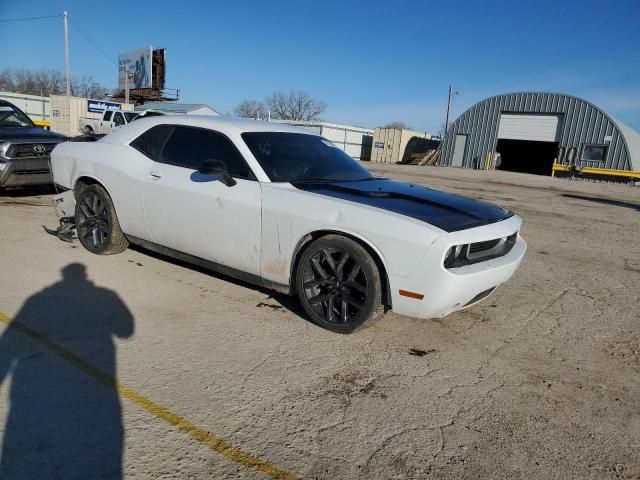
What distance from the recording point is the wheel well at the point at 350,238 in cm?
320

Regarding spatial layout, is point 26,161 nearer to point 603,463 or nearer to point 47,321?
point 47,321

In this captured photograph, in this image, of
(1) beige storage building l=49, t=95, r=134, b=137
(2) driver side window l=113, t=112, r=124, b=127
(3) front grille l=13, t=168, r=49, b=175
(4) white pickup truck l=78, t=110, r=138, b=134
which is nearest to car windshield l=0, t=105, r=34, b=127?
(3) front grille l=13, t=168, r=49, b=175

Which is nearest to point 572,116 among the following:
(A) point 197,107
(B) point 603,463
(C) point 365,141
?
(C) point 365,141

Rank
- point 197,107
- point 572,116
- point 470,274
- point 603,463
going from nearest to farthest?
point 603,463
point 470,274
point 572,116
point 197,107

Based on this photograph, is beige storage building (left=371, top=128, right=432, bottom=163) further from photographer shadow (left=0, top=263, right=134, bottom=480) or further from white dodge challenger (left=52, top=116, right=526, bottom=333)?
photographer shadow (left=0, top=263, right=134, bottom=480)

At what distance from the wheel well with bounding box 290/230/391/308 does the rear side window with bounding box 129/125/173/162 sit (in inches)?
71.0

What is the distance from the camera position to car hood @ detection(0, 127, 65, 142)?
7.64 metres

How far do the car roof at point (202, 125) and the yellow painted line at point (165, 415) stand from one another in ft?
7.10

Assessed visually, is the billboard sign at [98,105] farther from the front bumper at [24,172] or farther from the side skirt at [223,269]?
the side skirt at [223,269]

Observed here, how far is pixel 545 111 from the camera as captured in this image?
31500 mm

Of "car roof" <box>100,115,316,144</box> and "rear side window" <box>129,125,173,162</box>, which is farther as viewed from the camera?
"rear side window" <box>129,125,173,162</box>

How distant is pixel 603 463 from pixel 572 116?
110 feet

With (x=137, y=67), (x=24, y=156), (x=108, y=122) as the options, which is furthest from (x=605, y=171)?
(x=137, y=67)

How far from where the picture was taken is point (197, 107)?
42.8m
